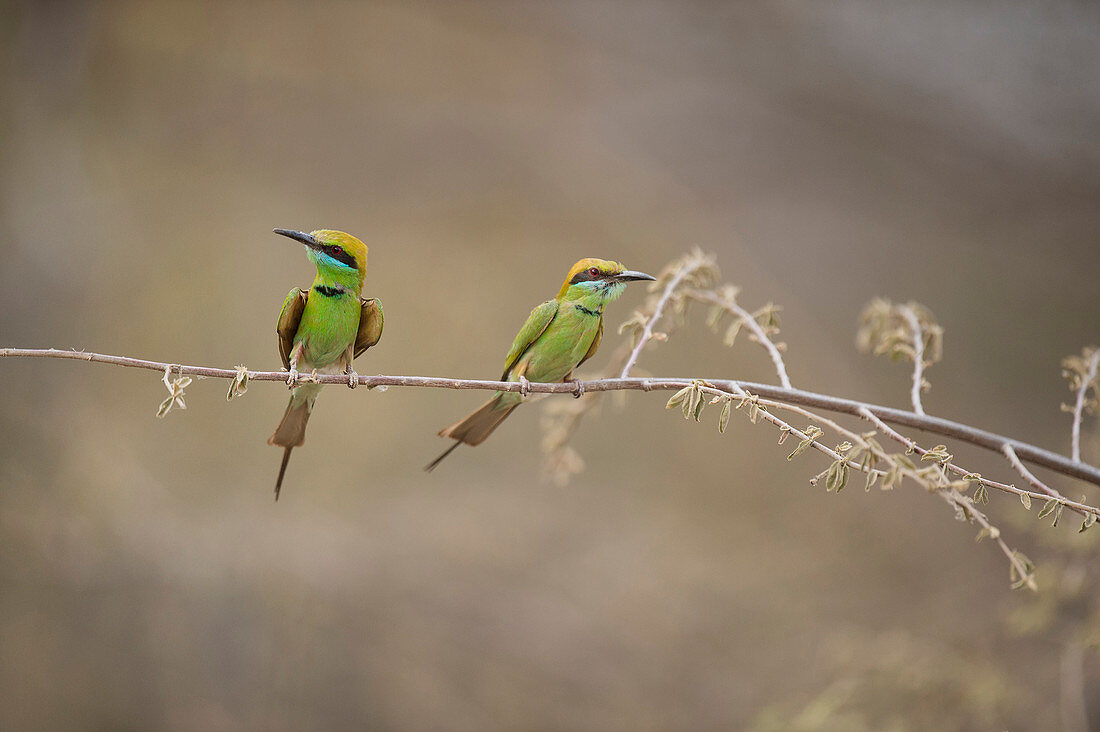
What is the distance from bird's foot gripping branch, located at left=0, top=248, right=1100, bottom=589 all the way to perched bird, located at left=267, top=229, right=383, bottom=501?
14 mm

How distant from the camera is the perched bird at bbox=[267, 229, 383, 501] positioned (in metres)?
1.04

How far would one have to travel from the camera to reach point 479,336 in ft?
11.5

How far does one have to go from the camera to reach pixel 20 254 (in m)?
3.02

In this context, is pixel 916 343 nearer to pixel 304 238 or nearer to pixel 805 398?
pixel 805 398

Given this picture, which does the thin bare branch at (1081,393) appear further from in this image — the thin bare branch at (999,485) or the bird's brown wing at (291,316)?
the bird's brown wing at (291,316)

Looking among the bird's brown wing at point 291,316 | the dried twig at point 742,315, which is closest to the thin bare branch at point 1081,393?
the dried twig at point 742,315

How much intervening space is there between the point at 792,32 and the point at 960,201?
110 centimetres

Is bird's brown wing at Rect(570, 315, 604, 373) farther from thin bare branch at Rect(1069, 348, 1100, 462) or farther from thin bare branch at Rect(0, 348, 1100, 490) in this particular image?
thin bare branch at Rect(1069, 348, 1100, 462)

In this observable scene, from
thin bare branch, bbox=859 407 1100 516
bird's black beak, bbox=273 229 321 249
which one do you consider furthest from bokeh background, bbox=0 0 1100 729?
thin bare branch, bbox=859 407 1100 516

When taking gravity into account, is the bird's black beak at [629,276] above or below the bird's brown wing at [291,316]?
above

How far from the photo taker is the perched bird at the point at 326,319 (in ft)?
3.42

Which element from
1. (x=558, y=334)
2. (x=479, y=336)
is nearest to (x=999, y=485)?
(x=558, y=334)

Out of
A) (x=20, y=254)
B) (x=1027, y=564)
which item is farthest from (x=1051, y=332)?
(x=20, y=254)

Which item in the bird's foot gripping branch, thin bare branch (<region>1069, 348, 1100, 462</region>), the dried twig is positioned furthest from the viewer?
the dried twig
